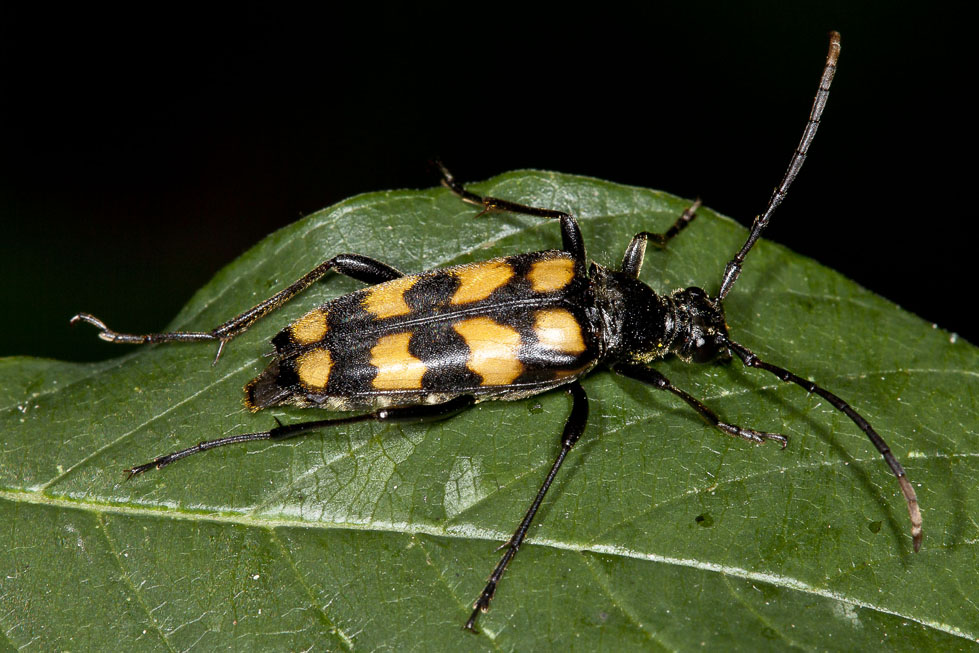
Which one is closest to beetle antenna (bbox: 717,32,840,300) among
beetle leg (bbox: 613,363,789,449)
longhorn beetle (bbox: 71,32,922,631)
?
longhorn beetle (bbox: 71,32,922,631)

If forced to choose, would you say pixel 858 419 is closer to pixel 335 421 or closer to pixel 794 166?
pixel 794 166

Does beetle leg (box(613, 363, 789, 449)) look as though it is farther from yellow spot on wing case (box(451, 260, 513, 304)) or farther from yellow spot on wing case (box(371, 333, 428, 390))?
yellow spot on wing case (box(371, 333, 428, 390))

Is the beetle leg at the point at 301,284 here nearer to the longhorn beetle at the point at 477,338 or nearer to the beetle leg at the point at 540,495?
the longhorn beetle at the point at 477,338

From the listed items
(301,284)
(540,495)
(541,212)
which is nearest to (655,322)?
(541,212)

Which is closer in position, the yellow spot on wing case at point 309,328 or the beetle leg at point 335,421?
the beetle leg at point 335,421

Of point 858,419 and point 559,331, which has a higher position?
point 559,331

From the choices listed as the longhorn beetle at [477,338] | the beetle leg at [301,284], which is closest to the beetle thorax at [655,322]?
the longhorn beetle at [477,338]
